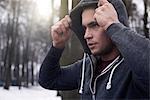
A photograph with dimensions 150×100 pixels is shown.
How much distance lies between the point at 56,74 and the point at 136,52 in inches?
40.7

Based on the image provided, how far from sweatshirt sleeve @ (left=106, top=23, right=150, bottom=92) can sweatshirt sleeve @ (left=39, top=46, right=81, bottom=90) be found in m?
0.80

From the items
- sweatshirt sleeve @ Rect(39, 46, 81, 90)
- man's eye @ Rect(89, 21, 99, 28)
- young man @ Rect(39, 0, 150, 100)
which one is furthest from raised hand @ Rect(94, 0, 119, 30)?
sweatshirt sleeve @ Rect(39, 46, 81, 90)

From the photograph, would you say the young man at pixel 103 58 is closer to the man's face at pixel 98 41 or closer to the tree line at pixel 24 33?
the man's face at pixel 98 41

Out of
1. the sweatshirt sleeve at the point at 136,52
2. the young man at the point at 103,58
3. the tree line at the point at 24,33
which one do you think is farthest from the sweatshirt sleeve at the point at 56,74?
the tree line at the point at 24,33

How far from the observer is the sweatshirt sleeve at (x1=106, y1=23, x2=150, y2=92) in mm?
1786

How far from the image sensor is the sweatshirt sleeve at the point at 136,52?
5.86 ft

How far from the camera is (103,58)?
2248mm

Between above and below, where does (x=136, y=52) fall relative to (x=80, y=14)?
below

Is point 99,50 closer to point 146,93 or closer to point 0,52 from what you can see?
point 146,93

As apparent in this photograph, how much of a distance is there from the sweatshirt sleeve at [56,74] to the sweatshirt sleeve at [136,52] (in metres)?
0.80

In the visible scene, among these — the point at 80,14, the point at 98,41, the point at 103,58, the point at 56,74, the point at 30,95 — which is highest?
the point at 80,14

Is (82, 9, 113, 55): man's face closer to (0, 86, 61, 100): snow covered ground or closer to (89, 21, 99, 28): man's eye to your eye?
(89, 21, 99, 28): man's eye

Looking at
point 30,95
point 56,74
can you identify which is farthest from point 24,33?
point 56,74

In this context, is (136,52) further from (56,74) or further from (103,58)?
(56,74)
